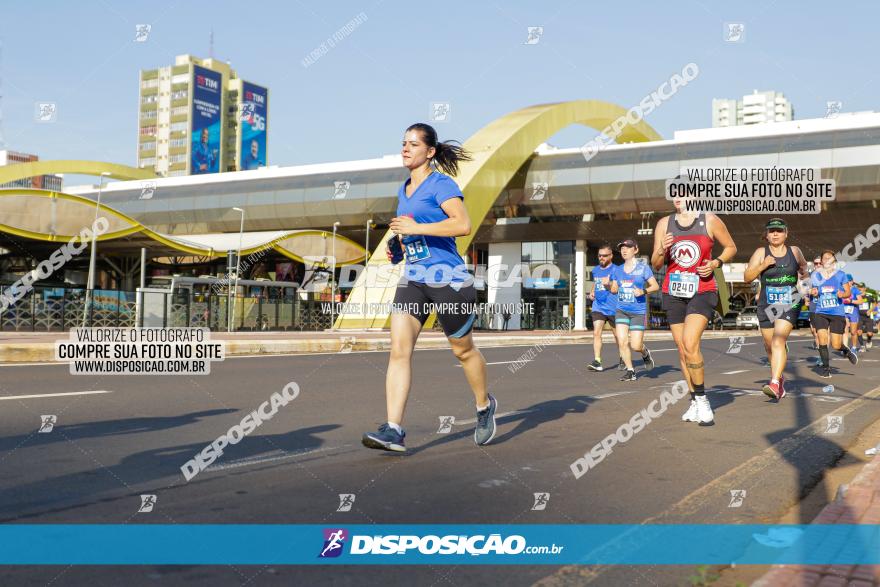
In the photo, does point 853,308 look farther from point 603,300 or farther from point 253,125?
point 253,125

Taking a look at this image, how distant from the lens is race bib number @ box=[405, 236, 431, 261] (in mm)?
5238

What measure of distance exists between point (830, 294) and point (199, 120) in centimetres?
14110

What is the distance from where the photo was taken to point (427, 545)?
3197mm

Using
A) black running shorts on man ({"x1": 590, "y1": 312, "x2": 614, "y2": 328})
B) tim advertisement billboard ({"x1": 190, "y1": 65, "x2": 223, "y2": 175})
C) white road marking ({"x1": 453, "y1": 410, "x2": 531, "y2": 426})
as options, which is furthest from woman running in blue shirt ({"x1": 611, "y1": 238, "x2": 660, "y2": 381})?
tim advertisement billboard ({"x1": 190, "y1": 65, "x2": 223, "y2": 175})

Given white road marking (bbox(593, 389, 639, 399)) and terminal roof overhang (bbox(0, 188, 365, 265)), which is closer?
white road marking (bbox(593, 389, 639, 399))

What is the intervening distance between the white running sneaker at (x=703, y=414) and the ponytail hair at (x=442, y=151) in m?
3.01

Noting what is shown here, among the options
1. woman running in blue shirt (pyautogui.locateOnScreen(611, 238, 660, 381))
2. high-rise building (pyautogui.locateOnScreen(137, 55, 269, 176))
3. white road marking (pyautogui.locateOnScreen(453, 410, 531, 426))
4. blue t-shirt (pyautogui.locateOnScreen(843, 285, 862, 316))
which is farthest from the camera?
high-rise building (pyautogui.locateOnScreen(137, 55, 269, 176))

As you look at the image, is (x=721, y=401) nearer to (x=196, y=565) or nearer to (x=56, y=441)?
(x=56, y=441)

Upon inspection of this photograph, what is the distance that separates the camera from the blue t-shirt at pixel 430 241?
5.20 meters

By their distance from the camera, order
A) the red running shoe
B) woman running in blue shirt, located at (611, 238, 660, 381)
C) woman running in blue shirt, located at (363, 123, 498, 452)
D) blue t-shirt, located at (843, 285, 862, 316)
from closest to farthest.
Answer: woman running in blue shirt, located at (363, 123, 498, 452) < the red running shoe < woman running in blue shirt, located at (611, 238, 660, 381) < blue t-shirt, located at (843, 285, 862, 316)

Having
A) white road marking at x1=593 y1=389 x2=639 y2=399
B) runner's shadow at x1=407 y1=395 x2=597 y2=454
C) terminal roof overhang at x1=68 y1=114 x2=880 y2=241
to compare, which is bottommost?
white road marking at x1=593 y1=389 x2=639 y2=399

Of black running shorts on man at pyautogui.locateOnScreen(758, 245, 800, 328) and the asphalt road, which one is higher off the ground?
black running shorts on man at pyautogui.locateOnScreen(758, 245, 800, 328)

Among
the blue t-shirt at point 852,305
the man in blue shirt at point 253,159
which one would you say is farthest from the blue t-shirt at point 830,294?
the man in blue shirt at point 253,159

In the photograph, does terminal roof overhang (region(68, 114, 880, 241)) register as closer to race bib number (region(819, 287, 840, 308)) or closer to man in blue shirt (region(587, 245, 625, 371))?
race bib number (region(819, 287, 840, 308))
